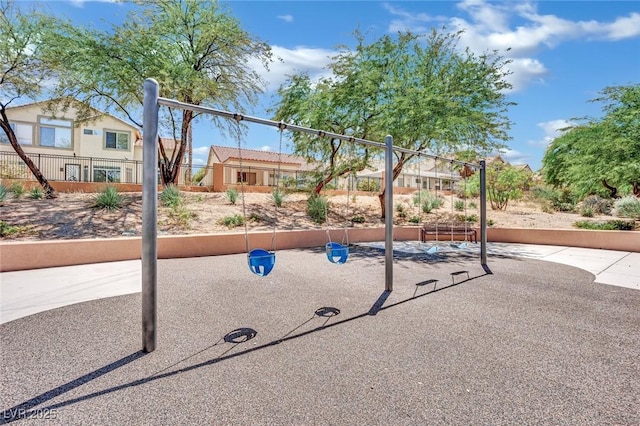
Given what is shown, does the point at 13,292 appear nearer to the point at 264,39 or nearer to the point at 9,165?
the point at 264,39

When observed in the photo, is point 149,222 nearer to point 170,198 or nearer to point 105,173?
point 170,198


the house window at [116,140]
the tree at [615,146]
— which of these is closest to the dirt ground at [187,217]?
the tree at [615,146]

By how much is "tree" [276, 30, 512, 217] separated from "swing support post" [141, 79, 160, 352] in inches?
317

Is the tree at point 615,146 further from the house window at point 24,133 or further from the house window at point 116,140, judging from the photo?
the house window at point 24,133

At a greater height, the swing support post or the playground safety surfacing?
the swing support post

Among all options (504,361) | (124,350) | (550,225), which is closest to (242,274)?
(124,350)

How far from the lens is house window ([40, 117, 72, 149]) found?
21094 mm

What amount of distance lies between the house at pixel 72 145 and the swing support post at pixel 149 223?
1535 cm

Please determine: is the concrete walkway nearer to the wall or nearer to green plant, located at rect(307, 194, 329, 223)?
the wall

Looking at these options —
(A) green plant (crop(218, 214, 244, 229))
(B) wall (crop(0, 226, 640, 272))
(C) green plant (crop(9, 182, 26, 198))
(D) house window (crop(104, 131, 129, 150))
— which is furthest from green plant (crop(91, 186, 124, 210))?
(D) house window (crop(104, 131, 129, 150))

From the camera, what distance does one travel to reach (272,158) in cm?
2700

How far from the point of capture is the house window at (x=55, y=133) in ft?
69.2

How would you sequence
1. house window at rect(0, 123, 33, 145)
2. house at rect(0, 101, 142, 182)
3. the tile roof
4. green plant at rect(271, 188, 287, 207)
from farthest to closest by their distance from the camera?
the tile roof < house window at rect(0, 123, 33, 145) < house at rect(0, 101, 142, 182) < green plant at rect(271, 188, 287, 207)

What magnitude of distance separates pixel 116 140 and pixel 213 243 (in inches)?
835
